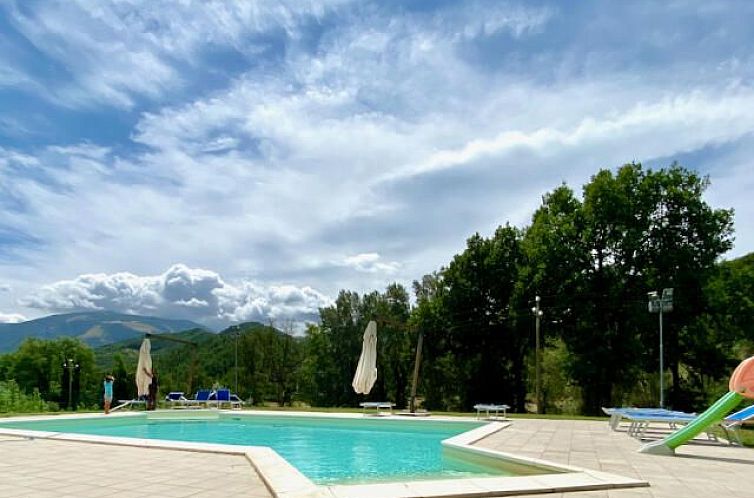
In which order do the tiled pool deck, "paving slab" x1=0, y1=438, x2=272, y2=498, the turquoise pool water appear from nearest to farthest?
1. "paving slab" x1=0, y1=438, x2=272, y2=498
2. the tiled pool deck
3. the turquoise pool water

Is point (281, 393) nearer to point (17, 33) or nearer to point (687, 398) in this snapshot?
point (687, 398)

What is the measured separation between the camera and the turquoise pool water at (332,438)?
8945mm

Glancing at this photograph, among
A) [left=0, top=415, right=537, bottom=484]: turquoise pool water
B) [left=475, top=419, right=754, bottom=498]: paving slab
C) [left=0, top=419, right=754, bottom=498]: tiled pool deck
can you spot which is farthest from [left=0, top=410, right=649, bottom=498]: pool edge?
[left=0, top=415, right=537, bottom=484]: turquoise pool water

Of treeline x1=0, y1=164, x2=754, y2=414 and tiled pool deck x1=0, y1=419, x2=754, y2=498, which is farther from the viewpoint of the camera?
treeline x1=0, y1=164, x2=754, y2=414

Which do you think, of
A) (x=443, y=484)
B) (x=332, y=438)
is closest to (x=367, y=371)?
(x=332, y=438)

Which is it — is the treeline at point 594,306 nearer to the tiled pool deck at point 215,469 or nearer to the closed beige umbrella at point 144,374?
the closed beige umbrella at point 144,374

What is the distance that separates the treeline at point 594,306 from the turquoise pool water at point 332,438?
501cm

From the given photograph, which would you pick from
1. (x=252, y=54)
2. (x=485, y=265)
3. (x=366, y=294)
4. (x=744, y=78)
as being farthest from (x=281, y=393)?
(x=744, y=78)

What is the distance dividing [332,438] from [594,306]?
16845 millimetres

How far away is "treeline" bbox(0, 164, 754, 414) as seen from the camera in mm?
25969

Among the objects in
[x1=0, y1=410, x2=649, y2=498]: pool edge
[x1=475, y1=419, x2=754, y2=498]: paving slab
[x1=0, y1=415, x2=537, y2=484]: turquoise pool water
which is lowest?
[x1=0, y1=415, x2=537, y2=484]: turquoise pool water

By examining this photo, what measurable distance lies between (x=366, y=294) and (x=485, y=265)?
475 inches

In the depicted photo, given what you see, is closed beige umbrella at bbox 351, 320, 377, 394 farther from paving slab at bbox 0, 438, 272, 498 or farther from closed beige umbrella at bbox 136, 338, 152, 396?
paving slab at bbox 0, 438, 272, 498

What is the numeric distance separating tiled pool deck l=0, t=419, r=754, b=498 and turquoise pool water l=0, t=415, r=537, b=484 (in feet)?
4.23
